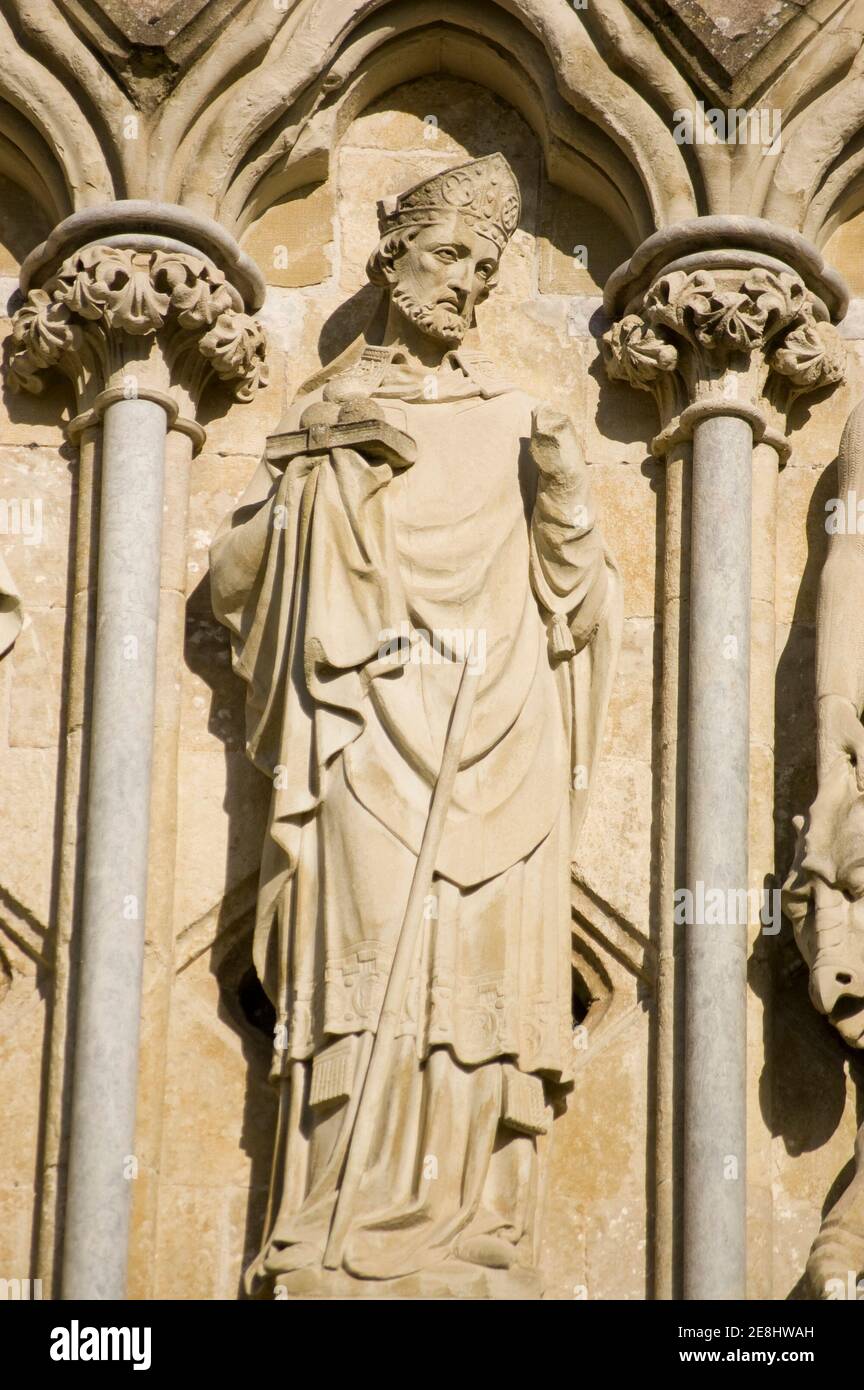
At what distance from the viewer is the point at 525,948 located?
29.8 ft

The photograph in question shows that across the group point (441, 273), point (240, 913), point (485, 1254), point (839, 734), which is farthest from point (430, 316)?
point (485, 1254)

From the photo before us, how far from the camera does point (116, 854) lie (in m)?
9.30

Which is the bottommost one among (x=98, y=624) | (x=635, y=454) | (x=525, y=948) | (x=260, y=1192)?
(x=260, y=1192)

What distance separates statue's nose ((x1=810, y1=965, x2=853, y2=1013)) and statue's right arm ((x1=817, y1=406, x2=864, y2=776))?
574 millimetres

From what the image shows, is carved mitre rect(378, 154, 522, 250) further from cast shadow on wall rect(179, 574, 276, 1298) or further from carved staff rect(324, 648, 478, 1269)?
carved staff rect(324, 648, 478, 1269)

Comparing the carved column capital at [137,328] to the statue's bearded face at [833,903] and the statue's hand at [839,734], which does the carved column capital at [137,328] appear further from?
the statue's bearded face at [833,903]

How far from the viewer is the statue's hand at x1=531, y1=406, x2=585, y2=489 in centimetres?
943

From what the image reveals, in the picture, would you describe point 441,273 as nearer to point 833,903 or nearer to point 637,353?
point 637,353

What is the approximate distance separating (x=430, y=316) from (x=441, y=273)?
0.12 meters

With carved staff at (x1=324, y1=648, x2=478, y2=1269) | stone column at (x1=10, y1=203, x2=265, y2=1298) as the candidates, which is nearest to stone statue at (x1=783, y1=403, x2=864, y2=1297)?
carved staff at (x1=324, y1=648, x2=478, y2=1269)

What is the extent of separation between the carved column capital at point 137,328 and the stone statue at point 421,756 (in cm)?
31
